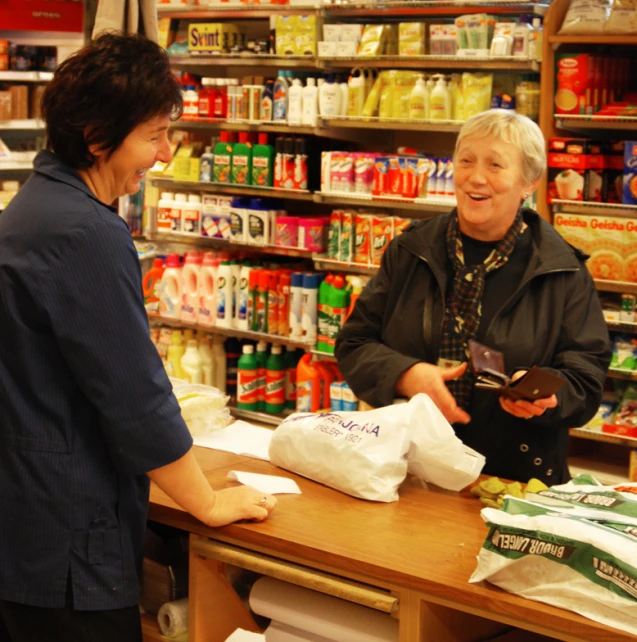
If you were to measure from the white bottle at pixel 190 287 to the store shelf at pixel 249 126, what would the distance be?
2.66 feet

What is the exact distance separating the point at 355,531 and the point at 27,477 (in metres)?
0.72

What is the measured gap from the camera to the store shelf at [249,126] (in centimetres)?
549

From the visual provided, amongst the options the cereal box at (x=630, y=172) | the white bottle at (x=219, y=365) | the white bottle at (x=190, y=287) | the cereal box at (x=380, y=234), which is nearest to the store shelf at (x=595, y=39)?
the cereal box at (x=630, y=172)

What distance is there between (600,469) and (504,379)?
103 inches

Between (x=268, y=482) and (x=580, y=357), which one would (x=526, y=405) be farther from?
(x=268, y=482)

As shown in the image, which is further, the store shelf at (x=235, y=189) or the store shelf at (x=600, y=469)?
the store shelf at (x=235, y=189)

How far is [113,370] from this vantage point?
5.82ft

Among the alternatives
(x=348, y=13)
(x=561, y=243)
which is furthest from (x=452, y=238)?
(x=348, y=13)

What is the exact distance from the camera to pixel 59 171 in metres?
1.83

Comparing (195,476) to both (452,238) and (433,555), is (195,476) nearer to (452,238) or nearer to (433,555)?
(433,555)

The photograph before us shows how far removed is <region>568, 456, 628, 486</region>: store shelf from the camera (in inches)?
180

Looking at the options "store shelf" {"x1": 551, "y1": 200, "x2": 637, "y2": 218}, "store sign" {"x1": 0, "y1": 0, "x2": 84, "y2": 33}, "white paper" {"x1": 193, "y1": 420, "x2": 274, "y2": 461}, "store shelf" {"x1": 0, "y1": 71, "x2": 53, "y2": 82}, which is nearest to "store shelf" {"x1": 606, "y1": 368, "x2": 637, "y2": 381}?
"store shelf" {"x1": 551, "y1": 200, "x2": 637, "y2": 218}

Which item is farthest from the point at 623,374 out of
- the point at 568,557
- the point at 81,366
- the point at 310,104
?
the point at 81,366

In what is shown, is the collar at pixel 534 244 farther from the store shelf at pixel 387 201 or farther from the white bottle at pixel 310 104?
the white bottle at pixel 310 104
